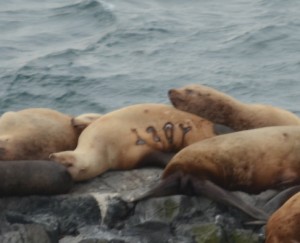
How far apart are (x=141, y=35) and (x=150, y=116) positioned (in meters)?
15.1

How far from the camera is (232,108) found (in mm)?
11430

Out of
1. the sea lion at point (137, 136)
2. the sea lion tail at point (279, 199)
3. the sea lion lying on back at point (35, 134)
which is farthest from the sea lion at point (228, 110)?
the sea lion tail at point (279, 199)

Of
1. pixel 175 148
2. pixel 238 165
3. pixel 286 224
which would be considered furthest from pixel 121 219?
pixel 286 224

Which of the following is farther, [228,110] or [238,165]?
[228,110]

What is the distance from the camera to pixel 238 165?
9.82 meters

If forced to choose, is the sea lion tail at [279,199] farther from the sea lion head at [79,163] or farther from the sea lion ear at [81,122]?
the sea lion ear at [81,122]

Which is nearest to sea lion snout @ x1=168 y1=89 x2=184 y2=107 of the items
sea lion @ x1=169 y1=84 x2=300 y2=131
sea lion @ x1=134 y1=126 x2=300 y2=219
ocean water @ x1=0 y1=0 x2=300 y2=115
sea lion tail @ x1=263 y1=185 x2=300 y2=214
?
sea lion @ x1=169 y1=84 x2=300 y2=131

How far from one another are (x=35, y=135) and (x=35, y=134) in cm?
1

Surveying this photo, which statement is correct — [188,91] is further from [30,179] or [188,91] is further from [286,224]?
[286,224]

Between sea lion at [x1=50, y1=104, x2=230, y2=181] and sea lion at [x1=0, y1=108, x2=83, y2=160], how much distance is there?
0.26 m

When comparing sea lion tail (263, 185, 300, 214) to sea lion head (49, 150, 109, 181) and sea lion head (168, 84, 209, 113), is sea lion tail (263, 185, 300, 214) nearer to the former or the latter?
sea lion head (49, 150, 109, 181)

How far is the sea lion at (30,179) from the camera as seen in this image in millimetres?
9680

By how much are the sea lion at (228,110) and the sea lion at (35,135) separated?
1244 mm

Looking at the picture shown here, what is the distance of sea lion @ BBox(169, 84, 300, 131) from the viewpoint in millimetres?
11164
